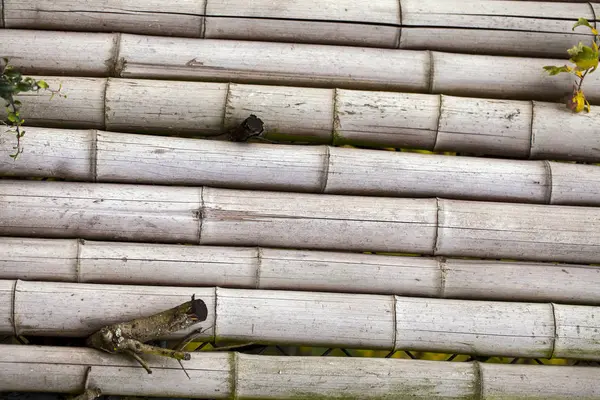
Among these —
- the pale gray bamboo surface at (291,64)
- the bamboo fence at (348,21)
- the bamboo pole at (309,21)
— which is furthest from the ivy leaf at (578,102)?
the bamboo pole at (309,21)

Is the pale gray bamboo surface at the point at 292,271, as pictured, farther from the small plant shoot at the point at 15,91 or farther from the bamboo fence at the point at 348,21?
the bamboo fence at the point at 348,21

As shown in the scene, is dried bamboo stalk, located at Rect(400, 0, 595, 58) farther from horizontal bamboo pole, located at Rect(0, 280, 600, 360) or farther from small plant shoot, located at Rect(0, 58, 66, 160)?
small plant shoot, located at Rect(0, 58, 66, 160)

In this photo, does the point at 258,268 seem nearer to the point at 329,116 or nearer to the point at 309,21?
the point at 329,116

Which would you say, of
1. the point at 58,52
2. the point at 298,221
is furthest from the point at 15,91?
the point at 298,221

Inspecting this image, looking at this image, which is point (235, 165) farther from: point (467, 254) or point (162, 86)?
point (467, 254)

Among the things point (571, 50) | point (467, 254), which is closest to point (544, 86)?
point (571, 50)

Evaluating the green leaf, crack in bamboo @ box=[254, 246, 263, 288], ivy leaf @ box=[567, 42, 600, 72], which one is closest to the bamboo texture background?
crack in bamboo @ box=[254, 246, 263, 288]
